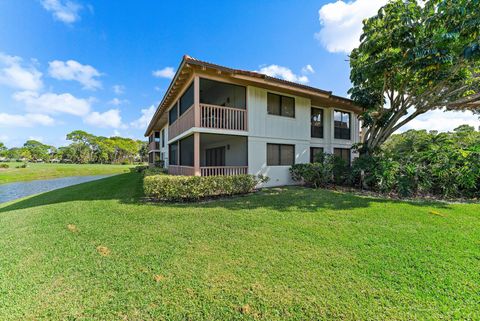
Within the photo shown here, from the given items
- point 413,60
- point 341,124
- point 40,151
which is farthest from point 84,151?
point 413,60

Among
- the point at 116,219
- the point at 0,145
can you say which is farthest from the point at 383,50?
the point at 0,145

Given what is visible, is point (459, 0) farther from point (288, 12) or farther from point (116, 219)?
point (116, 219)

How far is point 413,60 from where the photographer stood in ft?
25.8

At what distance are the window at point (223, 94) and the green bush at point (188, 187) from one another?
14.1 feet

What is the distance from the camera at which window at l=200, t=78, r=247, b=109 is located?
10.5m

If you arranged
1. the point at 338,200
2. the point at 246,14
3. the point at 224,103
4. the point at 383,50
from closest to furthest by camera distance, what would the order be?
the point at 338,200 < the point at 383,50 < the point at 246,14 < the point at 224,103

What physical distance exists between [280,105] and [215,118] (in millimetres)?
4156

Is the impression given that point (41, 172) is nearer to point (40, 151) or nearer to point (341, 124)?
point (341, 124)

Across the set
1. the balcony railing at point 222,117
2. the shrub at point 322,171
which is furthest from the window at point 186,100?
the shrub at point 322,171

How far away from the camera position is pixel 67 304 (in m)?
2.56

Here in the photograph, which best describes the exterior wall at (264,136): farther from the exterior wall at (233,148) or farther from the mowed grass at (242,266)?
the mowed grass at (242,266)

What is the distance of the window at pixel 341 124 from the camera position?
14.2 m

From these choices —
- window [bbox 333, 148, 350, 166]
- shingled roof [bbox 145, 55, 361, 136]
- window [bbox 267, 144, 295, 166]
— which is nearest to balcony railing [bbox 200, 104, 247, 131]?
shingled roof [bbox 145, 55, 361, 136]

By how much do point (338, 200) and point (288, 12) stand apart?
993cm
